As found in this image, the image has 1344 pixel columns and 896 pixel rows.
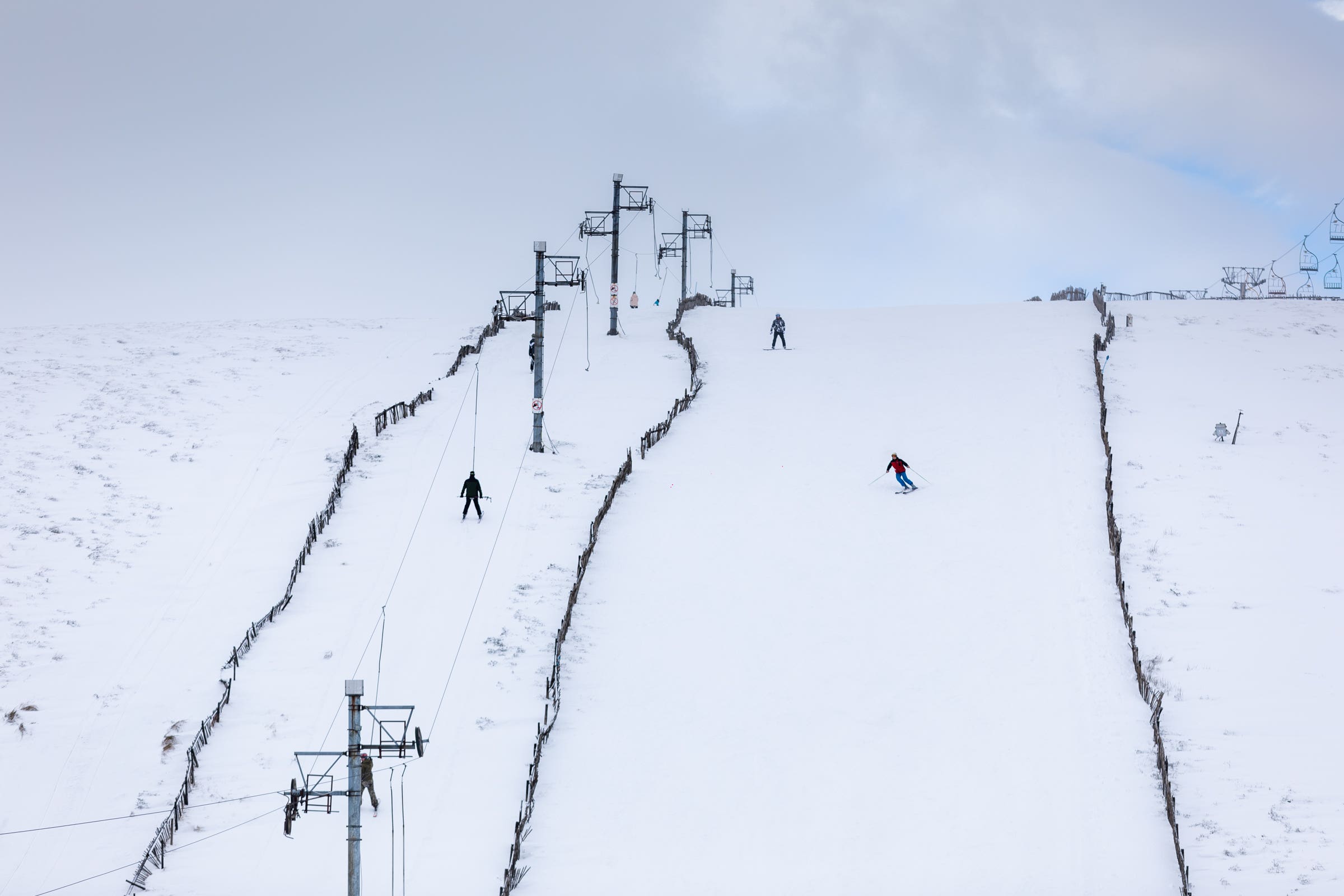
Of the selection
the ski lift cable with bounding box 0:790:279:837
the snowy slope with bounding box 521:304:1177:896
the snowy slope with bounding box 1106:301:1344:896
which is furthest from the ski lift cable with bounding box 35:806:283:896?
the snowy slope with bounding box 1106:301:1344:896

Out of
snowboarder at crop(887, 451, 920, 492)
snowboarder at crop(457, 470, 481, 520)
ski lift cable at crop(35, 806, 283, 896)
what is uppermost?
snowboarder at crop(887, 451, 920, 492)

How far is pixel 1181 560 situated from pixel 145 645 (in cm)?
2082

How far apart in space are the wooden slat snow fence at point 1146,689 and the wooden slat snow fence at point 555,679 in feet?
29.5

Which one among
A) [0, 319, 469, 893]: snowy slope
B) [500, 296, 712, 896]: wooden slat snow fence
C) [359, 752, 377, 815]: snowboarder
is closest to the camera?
[359, 752, 377, 815]: snowboarder

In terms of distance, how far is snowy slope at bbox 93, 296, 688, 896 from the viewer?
60.4 feet

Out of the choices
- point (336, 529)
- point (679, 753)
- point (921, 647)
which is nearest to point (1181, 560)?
point (921, 647)

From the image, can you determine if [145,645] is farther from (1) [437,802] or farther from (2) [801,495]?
(2) [801,495]

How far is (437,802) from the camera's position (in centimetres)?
1934

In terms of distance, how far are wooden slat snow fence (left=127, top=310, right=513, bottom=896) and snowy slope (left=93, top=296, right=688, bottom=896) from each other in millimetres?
205

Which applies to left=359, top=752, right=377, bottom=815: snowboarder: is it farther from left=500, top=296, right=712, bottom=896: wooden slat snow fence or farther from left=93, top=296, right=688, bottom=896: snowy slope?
left=500, top=296, right=712, bottom=896: wooden slat snow fence

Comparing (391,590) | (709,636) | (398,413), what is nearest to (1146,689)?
(709,636)

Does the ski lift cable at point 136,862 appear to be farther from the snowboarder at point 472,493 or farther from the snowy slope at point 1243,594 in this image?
the snowy slope at point 1243,594

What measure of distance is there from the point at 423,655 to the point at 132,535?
1019 centimetres

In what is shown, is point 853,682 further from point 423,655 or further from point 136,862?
point 136,862
